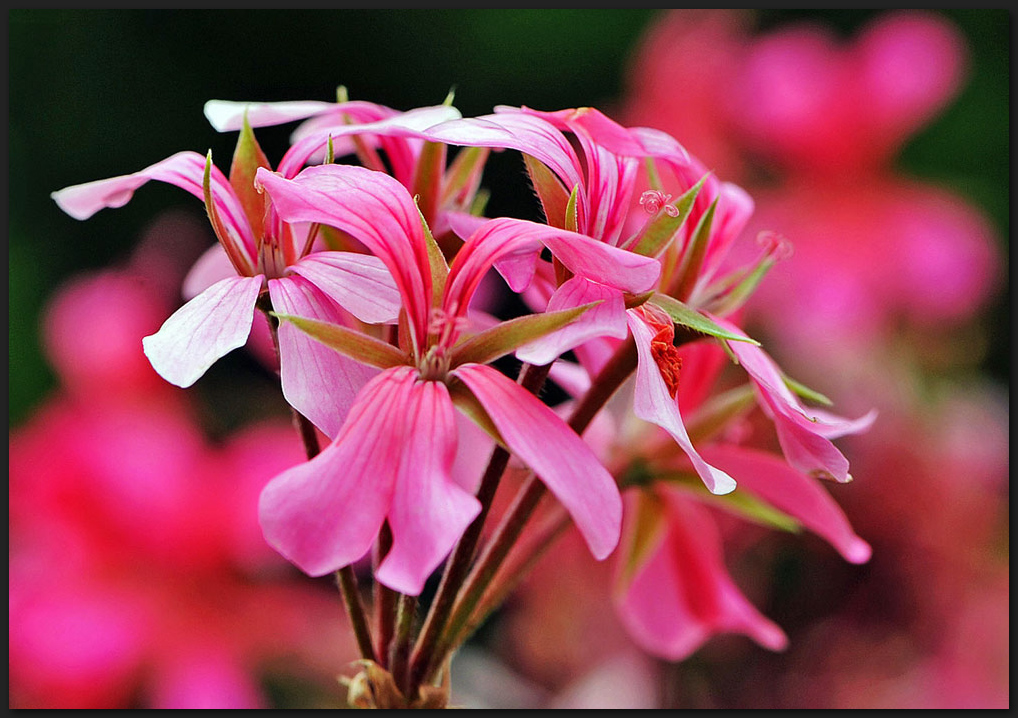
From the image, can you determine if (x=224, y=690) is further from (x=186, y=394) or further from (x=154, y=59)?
(x=154, y=59)

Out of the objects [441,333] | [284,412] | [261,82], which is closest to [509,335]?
[441,333]

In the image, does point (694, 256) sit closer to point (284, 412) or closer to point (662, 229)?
point (662, 229)

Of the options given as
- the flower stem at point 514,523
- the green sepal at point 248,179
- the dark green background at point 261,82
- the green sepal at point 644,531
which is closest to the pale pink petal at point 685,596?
the green sepal at point 644,531

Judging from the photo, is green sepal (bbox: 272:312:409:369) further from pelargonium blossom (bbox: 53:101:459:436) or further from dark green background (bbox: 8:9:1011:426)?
dark green background (bbox: 8:9:1011:426)

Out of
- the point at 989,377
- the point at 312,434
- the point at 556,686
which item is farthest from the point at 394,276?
the point at 989,377

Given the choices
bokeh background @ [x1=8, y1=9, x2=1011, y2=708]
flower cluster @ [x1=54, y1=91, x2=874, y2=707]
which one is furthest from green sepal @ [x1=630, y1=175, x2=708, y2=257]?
bokeh background @ [x1=8, y1=9, x2=1011, y2=708]

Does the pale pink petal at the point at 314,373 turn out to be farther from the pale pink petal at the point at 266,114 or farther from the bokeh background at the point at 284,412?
the bokeh background at the point at 284,412
